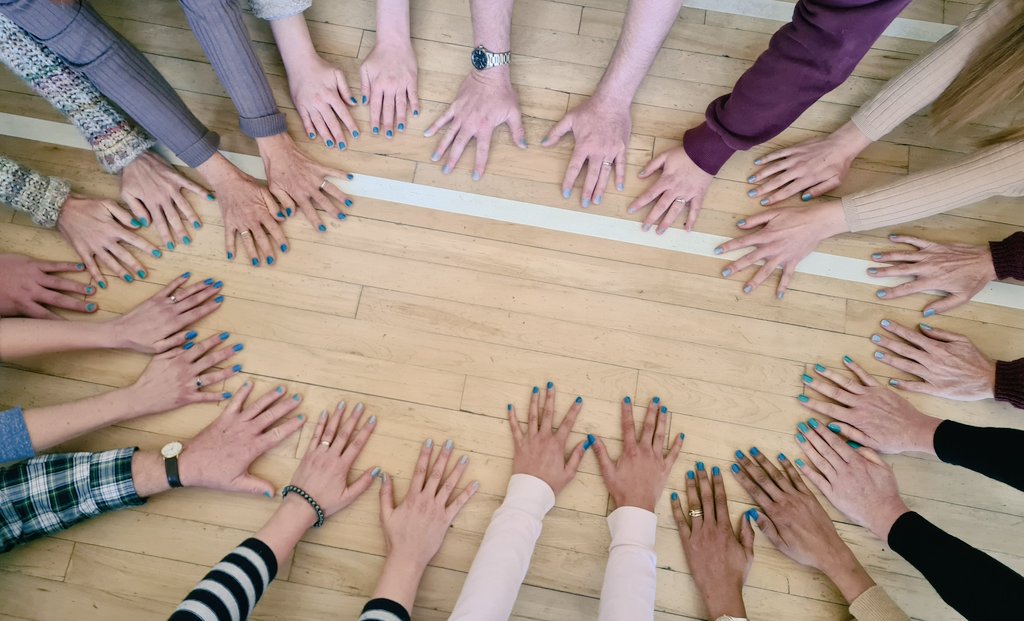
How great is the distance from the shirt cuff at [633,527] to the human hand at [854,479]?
41 centimetres

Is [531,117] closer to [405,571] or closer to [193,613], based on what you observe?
[405,571]

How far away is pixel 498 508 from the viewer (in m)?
1.46

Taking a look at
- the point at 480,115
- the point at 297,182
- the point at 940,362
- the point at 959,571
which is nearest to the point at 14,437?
the point at 297,182

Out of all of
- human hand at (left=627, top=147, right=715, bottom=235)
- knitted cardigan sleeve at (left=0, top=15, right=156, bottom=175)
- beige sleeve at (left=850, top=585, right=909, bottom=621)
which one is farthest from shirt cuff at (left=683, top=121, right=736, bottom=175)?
knitted cardigan sleeve at (left=0, top=15, right=156, bottom=175)

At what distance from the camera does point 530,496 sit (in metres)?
1.41

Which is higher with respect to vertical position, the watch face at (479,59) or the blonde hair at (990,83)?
the blonde hair at (990,83)

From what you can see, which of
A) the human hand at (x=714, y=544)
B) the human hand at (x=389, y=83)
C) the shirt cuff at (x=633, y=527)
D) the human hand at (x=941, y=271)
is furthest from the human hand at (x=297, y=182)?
the human hand at (x=941, y=271)

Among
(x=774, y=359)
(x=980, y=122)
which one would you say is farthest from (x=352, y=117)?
(x=980, y=122)

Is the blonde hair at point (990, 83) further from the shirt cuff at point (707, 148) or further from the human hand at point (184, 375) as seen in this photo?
the human hand at point (184, 375)

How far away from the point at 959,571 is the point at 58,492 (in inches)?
77.6

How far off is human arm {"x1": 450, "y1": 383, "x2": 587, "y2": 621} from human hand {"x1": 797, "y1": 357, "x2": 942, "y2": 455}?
611 mm

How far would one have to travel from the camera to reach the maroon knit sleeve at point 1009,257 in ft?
4.91


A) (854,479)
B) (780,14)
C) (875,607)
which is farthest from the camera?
(780,14)

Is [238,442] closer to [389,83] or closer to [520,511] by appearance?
[520,511]
